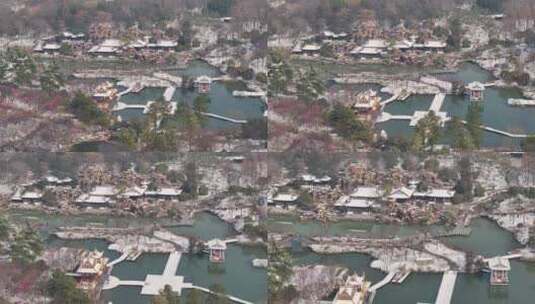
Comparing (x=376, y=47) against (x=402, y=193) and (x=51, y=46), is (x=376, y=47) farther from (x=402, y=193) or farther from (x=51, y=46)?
(x=51, y=46)

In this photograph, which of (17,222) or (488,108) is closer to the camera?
(488,108)

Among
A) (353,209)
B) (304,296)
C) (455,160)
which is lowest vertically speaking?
(304,296)

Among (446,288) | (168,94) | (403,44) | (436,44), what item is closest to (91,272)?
(168,94)

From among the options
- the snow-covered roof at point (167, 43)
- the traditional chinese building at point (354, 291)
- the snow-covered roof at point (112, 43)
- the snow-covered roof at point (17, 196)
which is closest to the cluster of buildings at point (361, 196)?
the traditional chinese building at point (354, 291)

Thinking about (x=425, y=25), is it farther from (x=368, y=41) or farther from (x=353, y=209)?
(x=353, y=209)

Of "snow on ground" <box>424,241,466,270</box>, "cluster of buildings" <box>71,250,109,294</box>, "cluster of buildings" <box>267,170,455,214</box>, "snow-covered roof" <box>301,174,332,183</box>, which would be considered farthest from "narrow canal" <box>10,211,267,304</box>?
"snow on ground" <box>424,241,466,270</box>

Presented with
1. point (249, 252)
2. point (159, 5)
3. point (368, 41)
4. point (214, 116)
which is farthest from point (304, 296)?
point (159, 5)

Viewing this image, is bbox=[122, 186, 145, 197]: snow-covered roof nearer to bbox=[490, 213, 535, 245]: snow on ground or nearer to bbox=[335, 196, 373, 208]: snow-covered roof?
bbox=[335, 196, 373, 208]: snow-covered roof
